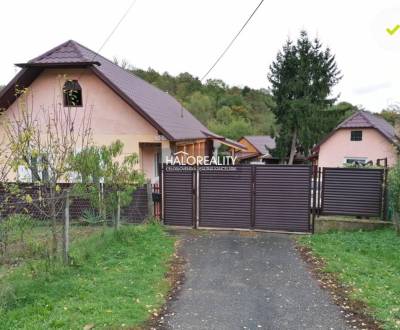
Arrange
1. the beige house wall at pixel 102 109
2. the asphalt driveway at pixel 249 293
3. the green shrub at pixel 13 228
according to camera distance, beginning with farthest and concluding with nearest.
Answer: the beige house wall at pixel 102 109 < the green shrub at pixel 13 228 < the asphalt driveway at pixel 249 293

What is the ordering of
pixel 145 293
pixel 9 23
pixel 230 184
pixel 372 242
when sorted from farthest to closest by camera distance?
pixel 9 23, pixel 230 184, pixel 372 242, pixel 145 293

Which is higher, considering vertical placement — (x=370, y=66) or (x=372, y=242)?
(x=370, y=66)

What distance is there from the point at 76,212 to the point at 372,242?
7.74 m

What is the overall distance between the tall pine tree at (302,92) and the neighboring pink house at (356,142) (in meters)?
2.34

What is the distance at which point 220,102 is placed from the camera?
53875 mm

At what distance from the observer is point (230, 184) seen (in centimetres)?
927

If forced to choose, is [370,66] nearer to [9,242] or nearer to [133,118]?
[133,118]

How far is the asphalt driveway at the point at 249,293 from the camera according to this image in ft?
14.2

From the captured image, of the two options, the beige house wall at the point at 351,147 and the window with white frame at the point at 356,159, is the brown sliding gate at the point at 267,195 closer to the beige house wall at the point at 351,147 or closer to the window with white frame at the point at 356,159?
the beige house wall at the point at 351,147

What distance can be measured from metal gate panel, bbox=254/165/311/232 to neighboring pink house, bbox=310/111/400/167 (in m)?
18.9

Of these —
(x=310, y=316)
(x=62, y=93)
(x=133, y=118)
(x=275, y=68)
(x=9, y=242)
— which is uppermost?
(x=275, y=68)

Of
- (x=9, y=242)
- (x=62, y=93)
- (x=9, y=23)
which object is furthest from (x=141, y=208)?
(x=9, y=23)

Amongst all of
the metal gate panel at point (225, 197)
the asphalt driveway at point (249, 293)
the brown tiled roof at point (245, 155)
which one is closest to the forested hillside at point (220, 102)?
the brown tiled roof at point (245, 155)

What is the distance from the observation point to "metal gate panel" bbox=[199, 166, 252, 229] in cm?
920
